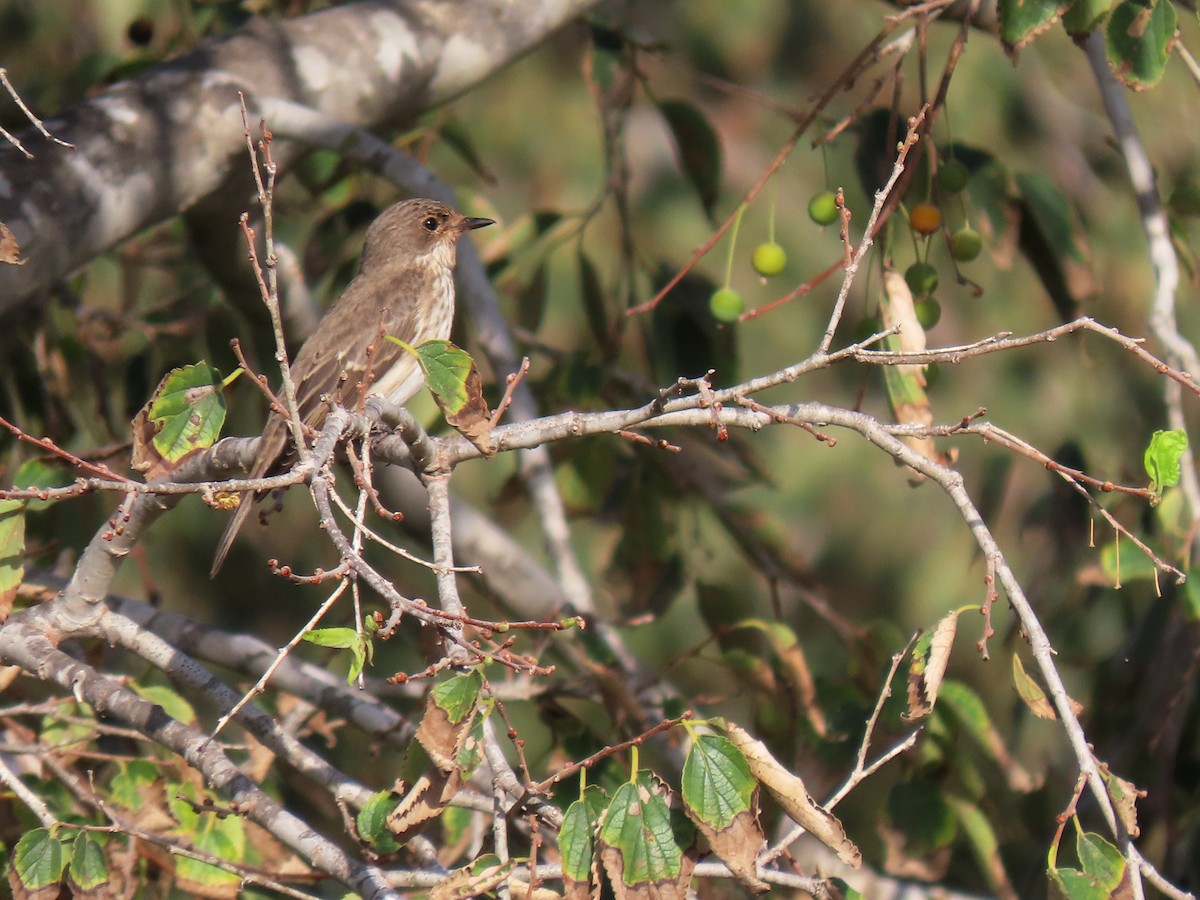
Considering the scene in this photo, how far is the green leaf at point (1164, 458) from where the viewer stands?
2273 millimetres

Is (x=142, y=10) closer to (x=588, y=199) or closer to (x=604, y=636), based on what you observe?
(x=604, y=636)

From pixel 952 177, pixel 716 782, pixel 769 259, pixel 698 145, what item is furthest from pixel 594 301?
pixel 716 782

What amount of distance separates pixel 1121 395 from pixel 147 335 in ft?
12.7

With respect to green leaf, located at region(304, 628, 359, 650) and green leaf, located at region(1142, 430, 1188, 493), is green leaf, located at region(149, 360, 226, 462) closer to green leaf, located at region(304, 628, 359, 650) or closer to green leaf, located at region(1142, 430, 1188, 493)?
green leaf, located at region(304, 628, 359, 650)

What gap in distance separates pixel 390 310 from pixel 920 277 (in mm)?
2011

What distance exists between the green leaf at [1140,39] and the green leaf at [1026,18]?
127mm

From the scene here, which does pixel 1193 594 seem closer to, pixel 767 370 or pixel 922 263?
pixel 922 263

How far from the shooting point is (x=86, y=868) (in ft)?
8.50

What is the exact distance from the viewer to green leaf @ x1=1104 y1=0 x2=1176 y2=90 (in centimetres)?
308

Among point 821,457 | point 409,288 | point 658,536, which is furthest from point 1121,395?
point 821,457

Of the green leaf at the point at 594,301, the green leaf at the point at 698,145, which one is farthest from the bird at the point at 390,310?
the green leaf at the point at 698,145

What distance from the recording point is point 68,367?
4.82m

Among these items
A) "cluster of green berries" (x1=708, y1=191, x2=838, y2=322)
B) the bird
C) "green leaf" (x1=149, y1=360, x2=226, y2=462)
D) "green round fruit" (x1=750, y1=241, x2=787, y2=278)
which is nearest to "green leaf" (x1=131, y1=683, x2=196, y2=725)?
"green leaf" (x1=149, y1=360, x2=226, y2=462)

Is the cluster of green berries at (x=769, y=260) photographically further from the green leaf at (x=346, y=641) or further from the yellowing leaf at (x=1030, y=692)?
the green leaf at (x=346, y=641)
